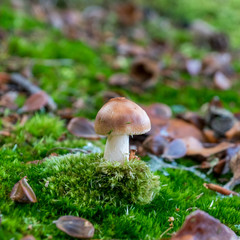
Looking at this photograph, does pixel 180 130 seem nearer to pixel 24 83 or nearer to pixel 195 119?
pixel 195 119

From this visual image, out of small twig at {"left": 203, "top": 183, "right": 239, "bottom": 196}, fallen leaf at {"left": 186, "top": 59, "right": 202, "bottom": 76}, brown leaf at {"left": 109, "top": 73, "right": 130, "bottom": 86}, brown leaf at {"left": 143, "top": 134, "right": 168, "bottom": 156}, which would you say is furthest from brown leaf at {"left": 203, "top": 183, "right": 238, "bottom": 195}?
fallen leaf at {"left": 186, "top": 59, "right": 202, "bottom": 76}

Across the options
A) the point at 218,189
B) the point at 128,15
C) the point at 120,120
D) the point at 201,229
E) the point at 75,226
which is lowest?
the point at 218,189

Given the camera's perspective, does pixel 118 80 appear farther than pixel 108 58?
No

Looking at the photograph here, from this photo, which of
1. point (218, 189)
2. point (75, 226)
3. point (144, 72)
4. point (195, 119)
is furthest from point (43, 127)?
point (144, 72)

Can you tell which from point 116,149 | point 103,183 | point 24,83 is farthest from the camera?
point 24,83

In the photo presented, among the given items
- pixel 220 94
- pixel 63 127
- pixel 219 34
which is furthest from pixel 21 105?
pixel 219 34

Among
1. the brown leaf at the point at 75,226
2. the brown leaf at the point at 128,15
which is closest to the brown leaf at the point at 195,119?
the brown leaf at the point at 75,226

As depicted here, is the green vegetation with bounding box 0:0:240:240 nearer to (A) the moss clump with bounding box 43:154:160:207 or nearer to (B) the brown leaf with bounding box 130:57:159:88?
(A) the moss clump with bounding box 43:154:160:207

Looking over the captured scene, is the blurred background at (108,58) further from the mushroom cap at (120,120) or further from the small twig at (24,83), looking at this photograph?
the mushroom cap at (120,120)

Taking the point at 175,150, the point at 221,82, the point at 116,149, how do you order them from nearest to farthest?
the point at 116,149, the point at 175,150, the point at 221,82
